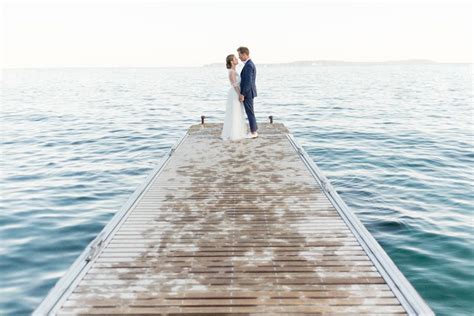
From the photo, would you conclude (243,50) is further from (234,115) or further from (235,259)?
(235,259)

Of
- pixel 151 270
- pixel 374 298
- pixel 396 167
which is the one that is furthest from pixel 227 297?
pixel 396 167

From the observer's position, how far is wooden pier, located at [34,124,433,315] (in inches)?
179

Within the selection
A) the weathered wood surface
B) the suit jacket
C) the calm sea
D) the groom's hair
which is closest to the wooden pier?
the weathered wood surface

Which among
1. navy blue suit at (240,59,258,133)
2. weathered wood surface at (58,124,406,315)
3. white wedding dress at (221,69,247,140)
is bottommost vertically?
weathered wood surface at (58,124,406,315)

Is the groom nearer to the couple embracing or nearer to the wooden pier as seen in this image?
the couple embracing

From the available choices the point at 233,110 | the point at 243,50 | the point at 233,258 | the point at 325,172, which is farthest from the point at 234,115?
the point at 233,258

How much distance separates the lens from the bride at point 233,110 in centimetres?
1188

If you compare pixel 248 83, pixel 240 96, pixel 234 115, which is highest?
pixel 248 83

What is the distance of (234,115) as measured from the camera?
13.0 m

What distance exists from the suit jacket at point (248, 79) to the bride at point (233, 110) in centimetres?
18

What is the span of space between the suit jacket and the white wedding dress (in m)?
0.19

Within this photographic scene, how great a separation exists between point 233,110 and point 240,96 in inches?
20.4

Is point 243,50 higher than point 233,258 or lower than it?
higher

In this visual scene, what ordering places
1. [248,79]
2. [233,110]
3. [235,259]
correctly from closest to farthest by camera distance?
[235,259] → [248,79] → [233,110]
